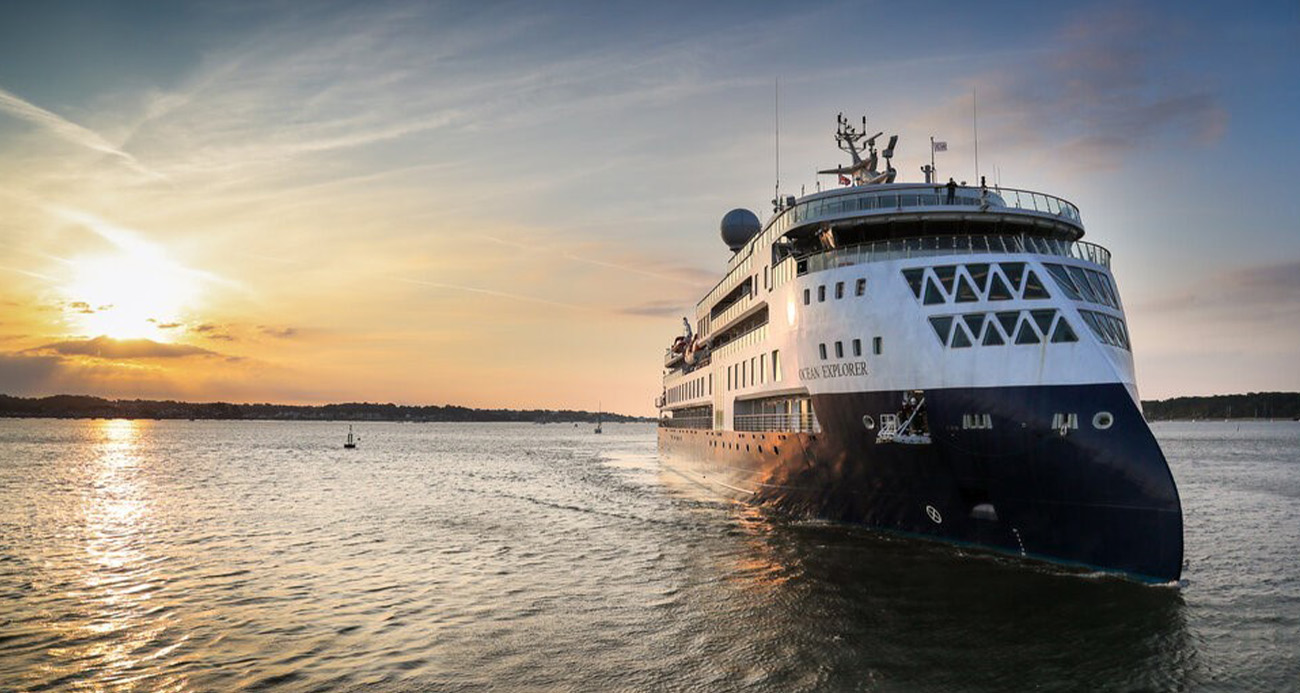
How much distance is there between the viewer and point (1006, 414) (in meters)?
22.4

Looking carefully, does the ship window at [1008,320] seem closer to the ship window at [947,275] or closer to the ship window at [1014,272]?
the ship window at [1014,272]

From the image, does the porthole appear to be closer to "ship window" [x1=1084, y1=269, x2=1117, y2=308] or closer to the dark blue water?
the dark blue water

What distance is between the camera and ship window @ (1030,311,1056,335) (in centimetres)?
2258

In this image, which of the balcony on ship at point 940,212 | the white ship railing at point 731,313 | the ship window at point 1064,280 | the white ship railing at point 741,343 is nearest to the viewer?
Result: the ship window at point 1064,280

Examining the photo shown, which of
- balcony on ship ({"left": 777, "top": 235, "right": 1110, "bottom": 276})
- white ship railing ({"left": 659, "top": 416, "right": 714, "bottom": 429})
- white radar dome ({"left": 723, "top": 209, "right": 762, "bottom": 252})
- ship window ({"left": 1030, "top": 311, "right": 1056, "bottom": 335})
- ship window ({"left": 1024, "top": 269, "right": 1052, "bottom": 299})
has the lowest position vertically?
white ship railing ({"left": 659, "top": 416, "right": 714, "bottom": 429})

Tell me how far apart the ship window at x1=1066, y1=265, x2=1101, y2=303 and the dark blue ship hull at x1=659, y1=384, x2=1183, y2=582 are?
13.5 ft

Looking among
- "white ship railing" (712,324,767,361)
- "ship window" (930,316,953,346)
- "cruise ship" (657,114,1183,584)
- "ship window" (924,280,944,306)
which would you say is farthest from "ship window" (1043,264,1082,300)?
"white ship railing" (712,324,767,361)

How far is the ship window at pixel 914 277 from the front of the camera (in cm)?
2558

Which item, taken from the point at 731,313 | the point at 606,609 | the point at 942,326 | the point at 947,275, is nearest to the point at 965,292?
the point at 947,275

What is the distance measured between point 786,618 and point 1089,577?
9484 millimetres

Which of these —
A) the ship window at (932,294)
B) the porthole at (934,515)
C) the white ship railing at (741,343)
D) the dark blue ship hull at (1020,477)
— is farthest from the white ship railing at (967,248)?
the white ship railing at (741,343)

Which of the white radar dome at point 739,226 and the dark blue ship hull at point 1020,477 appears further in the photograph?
the white radar dome at point 739,226

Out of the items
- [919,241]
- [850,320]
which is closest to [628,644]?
[850,320]

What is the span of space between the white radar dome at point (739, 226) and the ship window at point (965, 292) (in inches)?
1578
